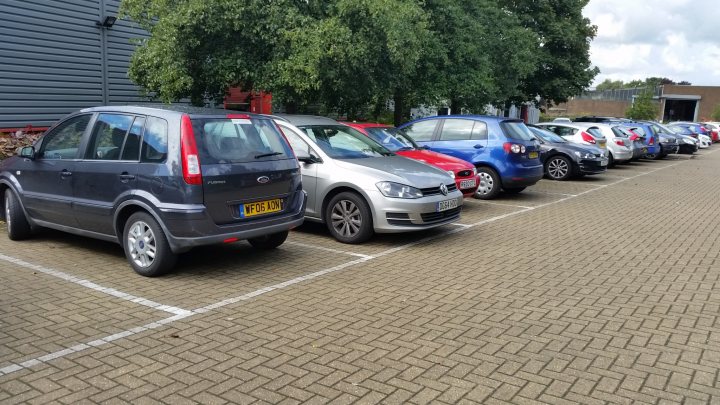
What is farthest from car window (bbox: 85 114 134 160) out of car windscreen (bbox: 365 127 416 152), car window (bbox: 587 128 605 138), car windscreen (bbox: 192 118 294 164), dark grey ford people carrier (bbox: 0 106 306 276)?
car window (bbox: 587 128 605 138)

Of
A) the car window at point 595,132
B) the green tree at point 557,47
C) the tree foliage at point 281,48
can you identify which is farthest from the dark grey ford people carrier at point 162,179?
the green tree at point 557,47

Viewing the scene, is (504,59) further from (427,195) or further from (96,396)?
(96,396)

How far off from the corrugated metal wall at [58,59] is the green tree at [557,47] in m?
19.5

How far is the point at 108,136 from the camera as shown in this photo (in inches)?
247

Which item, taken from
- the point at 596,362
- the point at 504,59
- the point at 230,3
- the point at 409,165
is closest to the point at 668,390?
the point at 596,362

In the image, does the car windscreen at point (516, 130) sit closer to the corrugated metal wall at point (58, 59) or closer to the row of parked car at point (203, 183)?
the row of parked car at point (203, 183)

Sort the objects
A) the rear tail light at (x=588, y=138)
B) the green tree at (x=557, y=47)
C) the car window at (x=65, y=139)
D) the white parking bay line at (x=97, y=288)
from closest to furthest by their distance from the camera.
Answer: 1. the white parking bay line at (x=97, y=288)
2. the car window at (x=65, y=139)
3. the rear tail light at (x=588, y=138)
4. the green tree at (x=557, y=47)

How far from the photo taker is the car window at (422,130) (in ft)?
40.4

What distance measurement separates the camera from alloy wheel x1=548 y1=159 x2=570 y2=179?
16047 millimetres

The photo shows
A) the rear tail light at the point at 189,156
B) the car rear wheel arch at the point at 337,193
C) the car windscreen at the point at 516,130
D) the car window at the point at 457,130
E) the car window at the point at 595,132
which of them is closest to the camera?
the rear tail light at the point at 189,156

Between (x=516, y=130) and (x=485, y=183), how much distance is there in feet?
3.98

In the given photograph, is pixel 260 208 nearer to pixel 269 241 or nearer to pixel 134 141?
pixel 269 241

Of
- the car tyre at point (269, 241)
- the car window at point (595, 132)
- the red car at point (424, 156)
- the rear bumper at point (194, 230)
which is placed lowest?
the car tyre at point (269, 241)

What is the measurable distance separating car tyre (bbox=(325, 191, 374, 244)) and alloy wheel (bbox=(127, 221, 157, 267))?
8.29 feet
